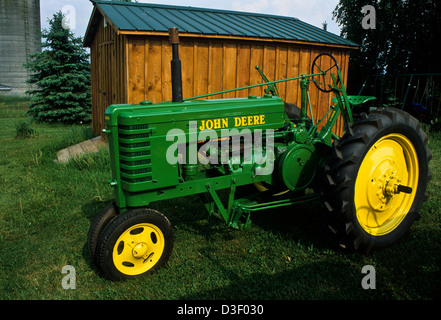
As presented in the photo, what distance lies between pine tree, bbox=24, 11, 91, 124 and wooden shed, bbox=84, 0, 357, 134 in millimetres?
4054

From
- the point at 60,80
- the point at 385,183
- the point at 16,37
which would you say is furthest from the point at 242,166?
the point at 16,37

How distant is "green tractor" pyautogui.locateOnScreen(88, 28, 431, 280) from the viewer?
119 inches

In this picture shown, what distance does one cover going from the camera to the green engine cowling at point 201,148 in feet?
9.91

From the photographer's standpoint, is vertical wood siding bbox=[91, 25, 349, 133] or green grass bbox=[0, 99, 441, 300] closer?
green grass bbox=[0, 99, 441, 300]

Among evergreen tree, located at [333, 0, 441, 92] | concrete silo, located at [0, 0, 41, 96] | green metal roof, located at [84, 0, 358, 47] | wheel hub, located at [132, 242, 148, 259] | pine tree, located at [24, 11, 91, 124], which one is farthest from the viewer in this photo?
concrete silo, located at [0, 0, 41, 96]

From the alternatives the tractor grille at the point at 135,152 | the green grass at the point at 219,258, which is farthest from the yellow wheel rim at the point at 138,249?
the tractor grille at the point at 135,152

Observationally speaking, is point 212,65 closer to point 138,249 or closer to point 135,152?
point 135,152

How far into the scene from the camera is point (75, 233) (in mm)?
3988

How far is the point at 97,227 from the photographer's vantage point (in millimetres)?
3189

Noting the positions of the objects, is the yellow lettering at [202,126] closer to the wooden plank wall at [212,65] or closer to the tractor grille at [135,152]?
the tractor grille at [135,152]

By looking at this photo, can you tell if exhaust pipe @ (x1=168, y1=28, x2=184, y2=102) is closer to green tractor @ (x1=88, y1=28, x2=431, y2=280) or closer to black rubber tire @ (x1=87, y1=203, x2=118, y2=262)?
green tractor @ (x1=88, y1=28, x2=431, y2=280)

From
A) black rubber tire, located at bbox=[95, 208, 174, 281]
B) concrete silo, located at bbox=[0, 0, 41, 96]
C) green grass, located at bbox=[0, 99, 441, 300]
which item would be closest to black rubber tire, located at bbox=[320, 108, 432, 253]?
green grass, located at bbox=[0, 99, 441, 300]
